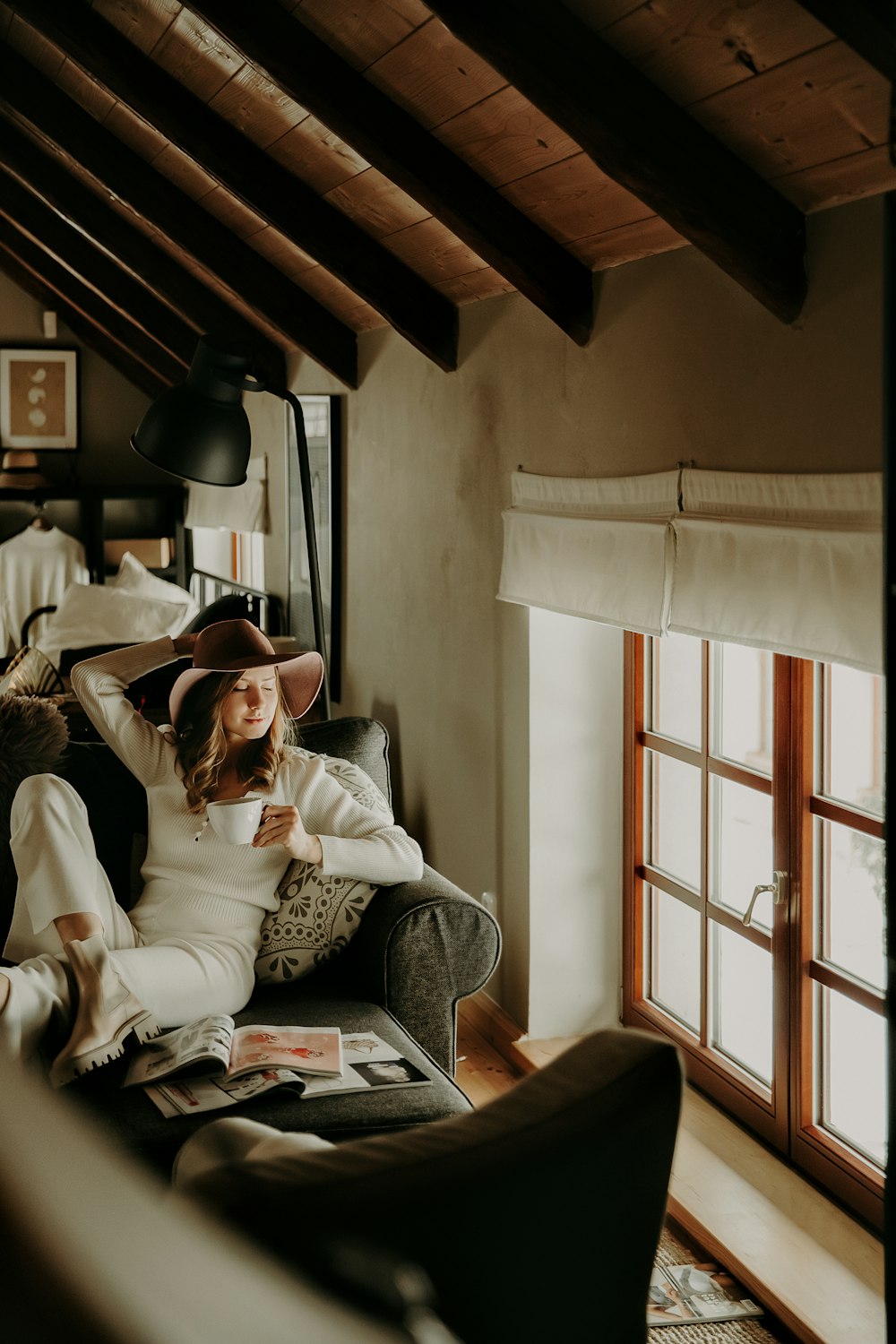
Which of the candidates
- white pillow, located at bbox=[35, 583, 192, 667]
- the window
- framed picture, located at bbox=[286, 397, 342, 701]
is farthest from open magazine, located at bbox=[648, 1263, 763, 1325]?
white pillow, located at bbox=[35, 583, 192, 667]

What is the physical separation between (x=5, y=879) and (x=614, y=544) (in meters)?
1.50

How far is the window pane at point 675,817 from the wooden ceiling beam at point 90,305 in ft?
14.0

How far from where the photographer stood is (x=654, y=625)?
2568 millimetres

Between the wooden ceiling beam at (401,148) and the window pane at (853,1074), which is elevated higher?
the wooden ceiling beam at (401,148)

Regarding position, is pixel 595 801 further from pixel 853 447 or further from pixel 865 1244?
pixel 853 447

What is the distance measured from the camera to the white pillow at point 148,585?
643 centimetres

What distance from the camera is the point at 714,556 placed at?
7.73 feet

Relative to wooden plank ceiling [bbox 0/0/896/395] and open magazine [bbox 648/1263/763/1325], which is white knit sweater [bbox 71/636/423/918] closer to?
open magazine [bbox 648/1263/763/1325]

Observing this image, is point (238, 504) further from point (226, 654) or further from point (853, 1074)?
point (853, 1074)

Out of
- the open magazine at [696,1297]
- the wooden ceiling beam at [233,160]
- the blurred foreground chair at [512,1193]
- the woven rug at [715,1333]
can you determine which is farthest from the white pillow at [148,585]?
the blurred foreground chair at [512,1193]

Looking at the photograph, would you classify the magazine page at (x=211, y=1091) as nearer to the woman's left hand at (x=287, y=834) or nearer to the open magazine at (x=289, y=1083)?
the open magazine at (x=289, y=1083)

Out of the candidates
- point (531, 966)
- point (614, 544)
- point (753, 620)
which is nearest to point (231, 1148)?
point (753, 620)

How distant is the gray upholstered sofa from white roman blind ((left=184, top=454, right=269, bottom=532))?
98.1 inches

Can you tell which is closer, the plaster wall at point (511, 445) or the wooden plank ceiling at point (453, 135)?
the wooden plank ceiling at point (453, 135)
